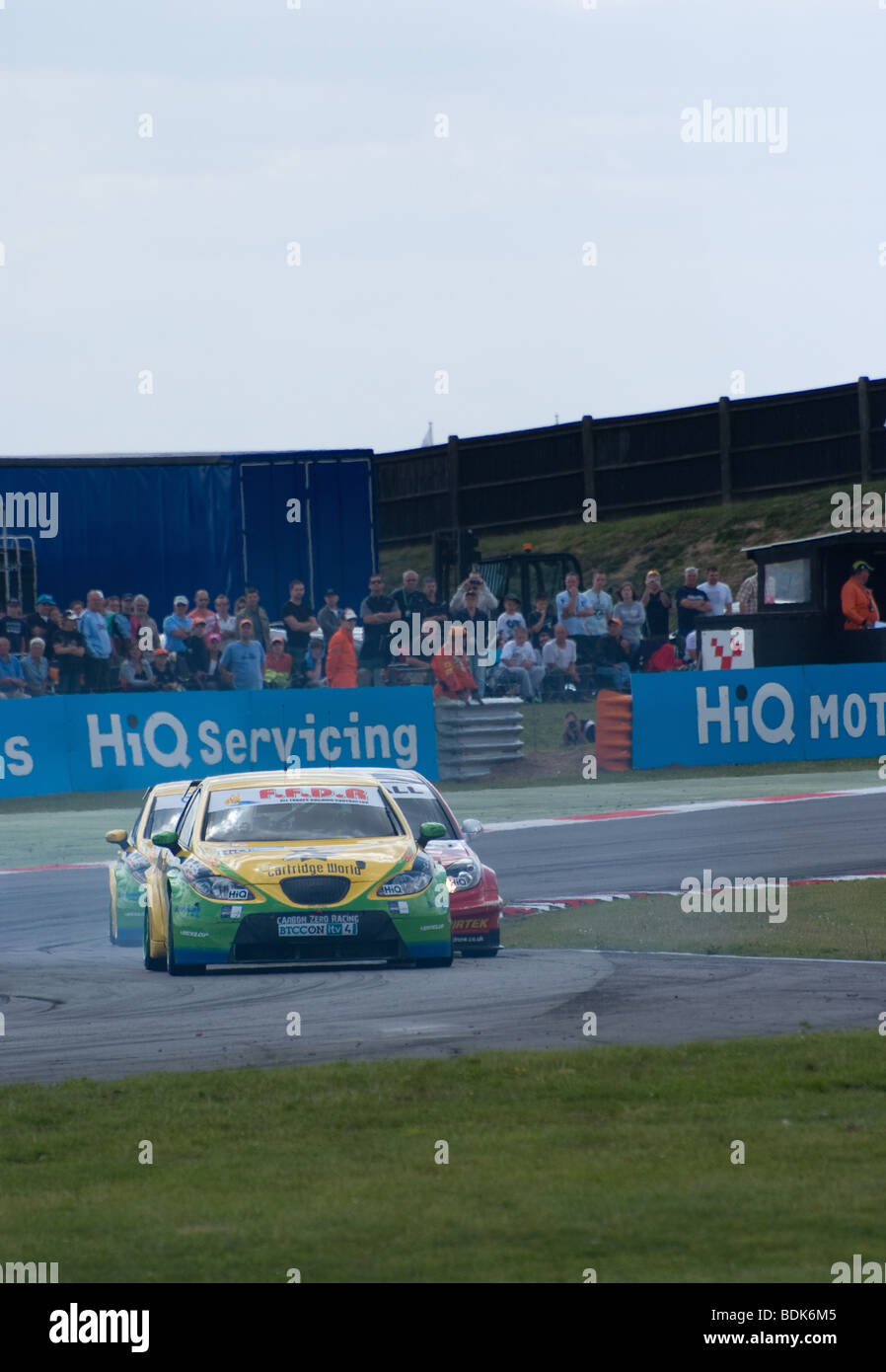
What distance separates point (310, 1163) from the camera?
287 inches

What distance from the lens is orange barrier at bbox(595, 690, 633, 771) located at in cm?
2528

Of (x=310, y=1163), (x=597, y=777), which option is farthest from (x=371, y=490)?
(x=310, y=1163)

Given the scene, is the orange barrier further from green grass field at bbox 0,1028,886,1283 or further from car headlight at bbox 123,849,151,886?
green grass field at bbox 0,1028,886,1283

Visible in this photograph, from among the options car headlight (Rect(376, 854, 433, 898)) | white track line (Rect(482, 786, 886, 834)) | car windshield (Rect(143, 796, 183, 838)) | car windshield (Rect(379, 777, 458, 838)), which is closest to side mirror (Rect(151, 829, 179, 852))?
car windshield (Rect(143, 796, 183, 838))

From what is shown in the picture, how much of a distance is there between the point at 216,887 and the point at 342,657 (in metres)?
12.6

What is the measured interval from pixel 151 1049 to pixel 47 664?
1505 centimetres

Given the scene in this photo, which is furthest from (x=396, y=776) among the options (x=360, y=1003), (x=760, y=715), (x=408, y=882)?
(x=760, y=715)

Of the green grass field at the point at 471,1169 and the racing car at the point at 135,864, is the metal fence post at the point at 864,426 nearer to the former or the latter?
the racing car at the point at 135,864

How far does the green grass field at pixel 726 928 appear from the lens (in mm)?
13164

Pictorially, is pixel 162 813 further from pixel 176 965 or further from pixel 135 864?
pixel 176 965

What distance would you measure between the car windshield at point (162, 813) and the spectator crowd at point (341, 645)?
9.33 metres

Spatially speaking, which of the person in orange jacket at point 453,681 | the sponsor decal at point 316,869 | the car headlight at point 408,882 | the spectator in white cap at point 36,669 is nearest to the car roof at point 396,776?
the car headlight at point 408,882

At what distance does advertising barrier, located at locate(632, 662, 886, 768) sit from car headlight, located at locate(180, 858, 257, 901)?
13554mm
